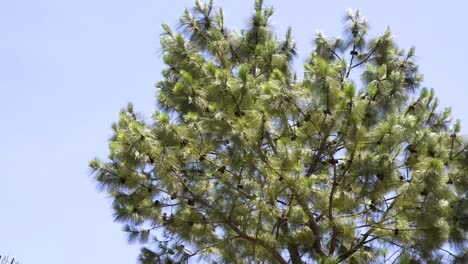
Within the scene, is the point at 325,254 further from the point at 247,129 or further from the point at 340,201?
the point at 247,129

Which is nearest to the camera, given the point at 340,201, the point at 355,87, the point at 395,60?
the point at 355,87

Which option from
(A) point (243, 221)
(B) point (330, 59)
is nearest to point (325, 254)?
(A) point (243, 221)

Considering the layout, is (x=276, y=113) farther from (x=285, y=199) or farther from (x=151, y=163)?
(x=151, y=163)

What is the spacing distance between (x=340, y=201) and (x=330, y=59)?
3424mm

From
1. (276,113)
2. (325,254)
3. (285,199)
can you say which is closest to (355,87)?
(276,113)

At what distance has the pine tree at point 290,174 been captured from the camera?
7605 millimetres

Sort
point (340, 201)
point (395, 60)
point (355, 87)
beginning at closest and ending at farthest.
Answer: point (355, 87) → point (340, 201) → point (395, 60)

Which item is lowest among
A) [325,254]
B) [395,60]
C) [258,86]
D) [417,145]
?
[325,254]

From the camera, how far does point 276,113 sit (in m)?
7.85

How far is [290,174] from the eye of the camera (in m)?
7.71

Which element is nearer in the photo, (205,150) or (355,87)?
(355,87)

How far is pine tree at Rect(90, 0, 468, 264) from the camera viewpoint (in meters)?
7.61

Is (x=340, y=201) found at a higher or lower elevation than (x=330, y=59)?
lower

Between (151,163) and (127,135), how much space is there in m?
0.46
